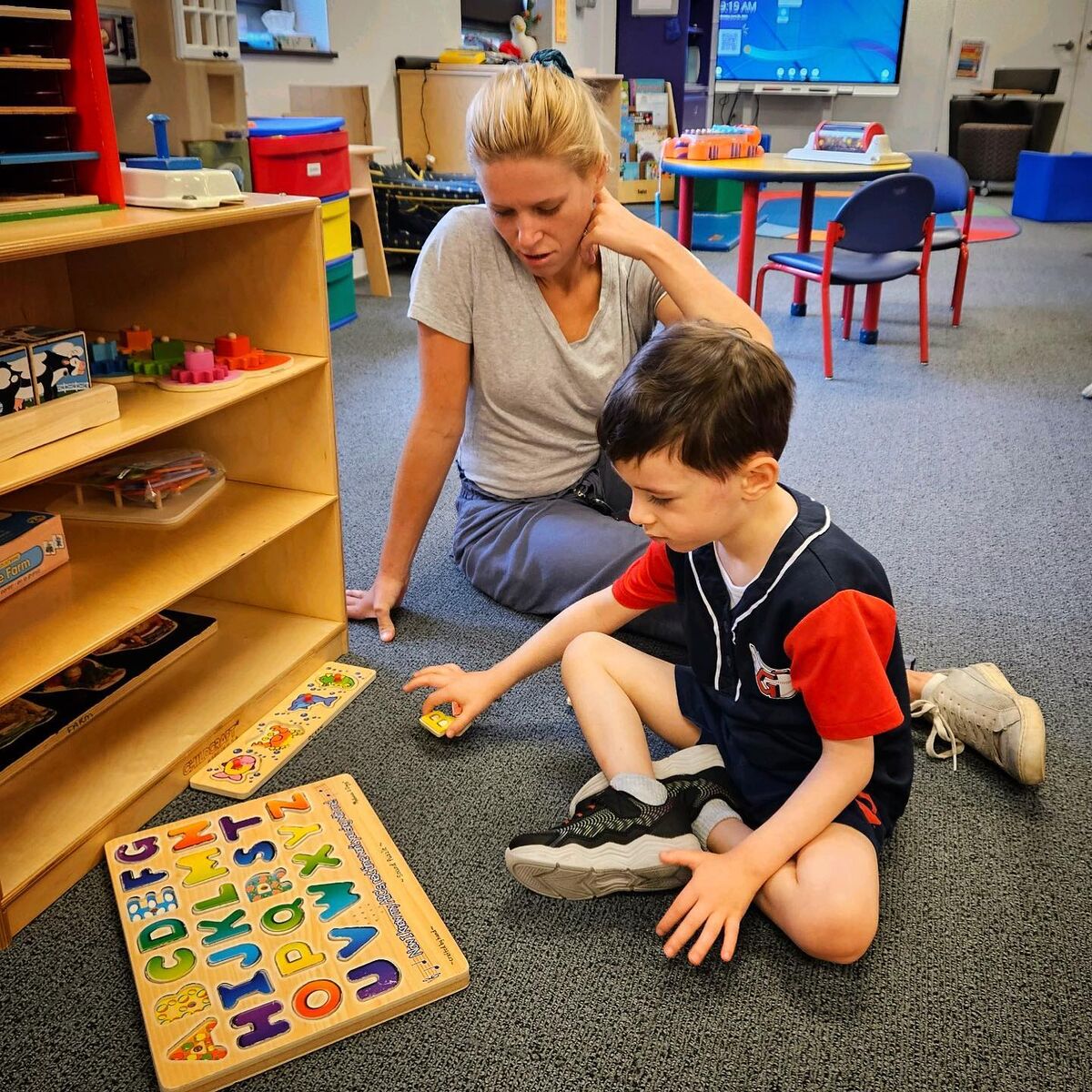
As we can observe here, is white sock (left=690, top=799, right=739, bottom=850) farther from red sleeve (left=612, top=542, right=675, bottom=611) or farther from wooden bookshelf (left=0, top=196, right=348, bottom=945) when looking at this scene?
wooden bookshelf (left=0, top=196, right=348, bottom=945)

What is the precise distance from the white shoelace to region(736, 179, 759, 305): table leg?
6.76 ft

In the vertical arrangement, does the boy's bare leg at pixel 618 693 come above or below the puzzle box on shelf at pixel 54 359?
below

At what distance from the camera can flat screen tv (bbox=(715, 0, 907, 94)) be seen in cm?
841

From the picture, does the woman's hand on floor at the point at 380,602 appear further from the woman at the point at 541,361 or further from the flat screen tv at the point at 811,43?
the flat screen tv at the point at 811,43

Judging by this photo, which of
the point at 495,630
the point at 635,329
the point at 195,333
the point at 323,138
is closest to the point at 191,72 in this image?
the point at 323,138

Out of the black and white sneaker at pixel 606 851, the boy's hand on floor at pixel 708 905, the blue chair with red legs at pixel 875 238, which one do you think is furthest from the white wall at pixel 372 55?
the boy's hand on floor at pixel 708 905

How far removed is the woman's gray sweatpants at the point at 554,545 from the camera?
5.28ft

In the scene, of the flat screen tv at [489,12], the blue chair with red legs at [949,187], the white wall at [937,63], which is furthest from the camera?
the white wall at [937,63]

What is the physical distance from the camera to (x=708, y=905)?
1.00 metres

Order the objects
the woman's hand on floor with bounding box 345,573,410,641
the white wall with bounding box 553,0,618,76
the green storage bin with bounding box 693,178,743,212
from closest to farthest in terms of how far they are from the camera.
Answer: the woman's hand on floor with bounding box 345,573,410,641
the green storage bin with bounding box 693,178,743,212
the white wall with bounding box 553,0,618,76

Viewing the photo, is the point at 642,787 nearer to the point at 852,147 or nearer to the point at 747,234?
the point at 747,234

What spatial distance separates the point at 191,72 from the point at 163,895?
2360mm

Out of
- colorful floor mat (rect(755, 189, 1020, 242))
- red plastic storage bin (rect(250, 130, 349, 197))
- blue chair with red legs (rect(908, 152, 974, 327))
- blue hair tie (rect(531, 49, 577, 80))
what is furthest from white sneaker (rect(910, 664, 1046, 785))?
colorful floor mat (rect(755, 189, 1020, 242))

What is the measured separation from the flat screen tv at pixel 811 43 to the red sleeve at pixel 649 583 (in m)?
8.44
